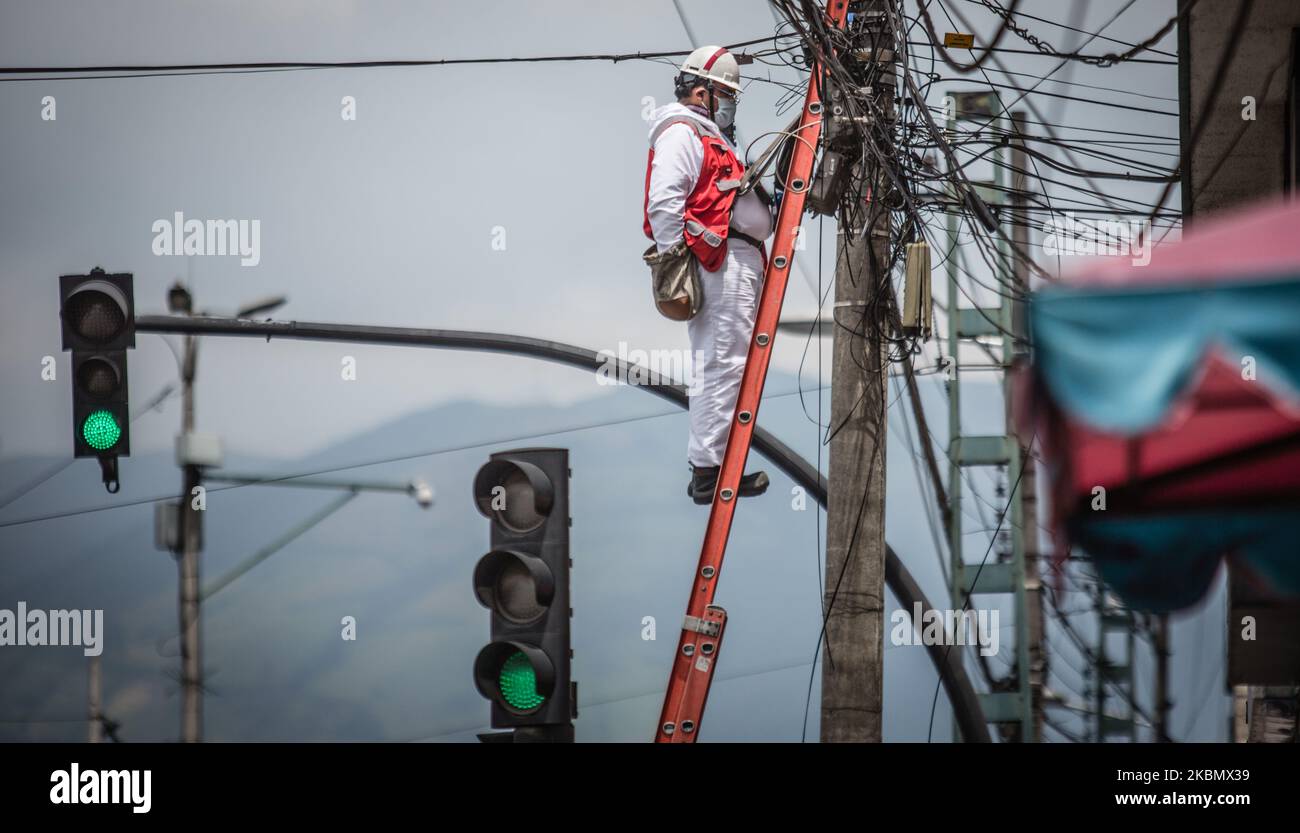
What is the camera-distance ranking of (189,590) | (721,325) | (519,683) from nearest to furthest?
(519,683) → (721,325) → (189,590)

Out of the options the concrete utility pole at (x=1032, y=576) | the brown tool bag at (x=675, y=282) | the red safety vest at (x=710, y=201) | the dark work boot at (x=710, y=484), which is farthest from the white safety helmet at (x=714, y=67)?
the concrete utility pole at (x=1032, y=576)

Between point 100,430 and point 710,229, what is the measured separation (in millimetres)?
3322

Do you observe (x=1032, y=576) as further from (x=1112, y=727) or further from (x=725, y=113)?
(x=725, y=113)

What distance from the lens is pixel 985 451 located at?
46.9 feet

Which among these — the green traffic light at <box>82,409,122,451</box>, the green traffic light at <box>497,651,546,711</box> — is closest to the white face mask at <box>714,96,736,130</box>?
the green traffic light at <box>497,651,546,711</box>

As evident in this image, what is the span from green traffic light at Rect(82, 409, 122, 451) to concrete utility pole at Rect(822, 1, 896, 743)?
12.2 feet

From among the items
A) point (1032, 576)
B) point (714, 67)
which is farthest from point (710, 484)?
point (1032, 576)

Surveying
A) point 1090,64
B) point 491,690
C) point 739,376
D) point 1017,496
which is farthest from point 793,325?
point 1017,496

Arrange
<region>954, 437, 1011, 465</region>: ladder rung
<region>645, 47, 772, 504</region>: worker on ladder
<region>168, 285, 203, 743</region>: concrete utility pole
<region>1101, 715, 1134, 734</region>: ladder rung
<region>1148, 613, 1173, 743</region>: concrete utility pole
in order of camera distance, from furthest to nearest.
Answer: <region>1101, 715, 1134, 734</region>: ladder rung < <region>954, 437, 1011, 465</region>: ladder rung < <region>1148, 613, 1173, 743</region>: concrete utility pole < <region>168, 285, 203, 743</region>: concrete utility pole < <region>645, 47, 772, 504</region>: worker on ladder

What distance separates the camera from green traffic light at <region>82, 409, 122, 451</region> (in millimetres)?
8062

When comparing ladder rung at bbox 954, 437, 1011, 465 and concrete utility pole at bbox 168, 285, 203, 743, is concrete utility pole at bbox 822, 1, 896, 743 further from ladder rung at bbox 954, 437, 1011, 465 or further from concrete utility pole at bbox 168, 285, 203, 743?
ladder rung at bbox 954, 437, 1011, 465

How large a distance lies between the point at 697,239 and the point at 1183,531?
9.04 ft

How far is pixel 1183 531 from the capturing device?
7250mm
